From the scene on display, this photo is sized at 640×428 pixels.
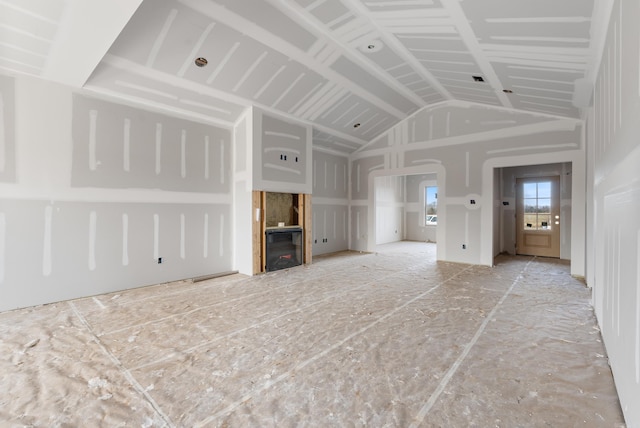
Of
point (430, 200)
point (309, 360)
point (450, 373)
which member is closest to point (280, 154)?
point (309, 360)

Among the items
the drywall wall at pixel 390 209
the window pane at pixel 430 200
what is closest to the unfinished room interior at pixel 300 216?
the drywall wall at pixel 390 209

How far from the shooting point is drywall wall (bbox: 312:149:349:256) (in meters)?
7.66

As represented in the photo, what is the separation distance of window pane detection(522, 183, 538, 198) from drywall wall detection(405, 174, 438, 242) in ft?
12.1

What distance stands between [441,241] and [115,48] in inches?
263

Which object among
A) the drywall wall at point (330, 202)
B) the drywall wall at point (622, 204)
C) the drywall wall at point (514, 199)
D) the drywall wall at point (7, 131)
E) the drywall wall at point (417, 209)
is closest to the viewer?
the drywall wall at point (622, 204)

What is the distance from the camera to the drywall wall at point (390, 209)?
10.2m

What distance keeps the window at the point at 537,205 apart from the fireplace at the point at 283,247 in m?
5.68

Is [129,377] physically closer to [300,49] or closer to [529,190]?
[300,49]

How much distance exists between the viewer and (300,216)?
6340 millimetres

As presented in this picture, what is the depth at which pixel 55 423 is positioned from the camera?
1688 mm

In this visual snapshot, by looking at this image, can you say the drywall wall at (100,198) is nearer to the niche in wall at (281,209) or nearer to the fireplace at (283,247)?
the fireplace at (283,247)

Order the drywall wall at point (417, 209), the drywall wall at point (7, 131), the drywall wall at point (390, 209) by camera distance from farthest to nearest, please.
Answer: the drywall wall at point (417, 209) < the drywall wall at point (390, 209) < the drywall wall at point (7, 131)

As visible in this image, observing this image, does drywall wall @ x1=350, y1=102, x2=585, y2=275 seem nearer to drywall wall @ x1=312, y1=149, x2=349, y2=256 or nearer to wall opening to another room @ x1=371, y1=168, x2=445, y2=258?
drywall wall @ x1=312, y1=149, x2=349, y2=256

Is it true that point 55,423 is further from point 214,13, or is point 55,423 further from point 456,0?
point 456,0
